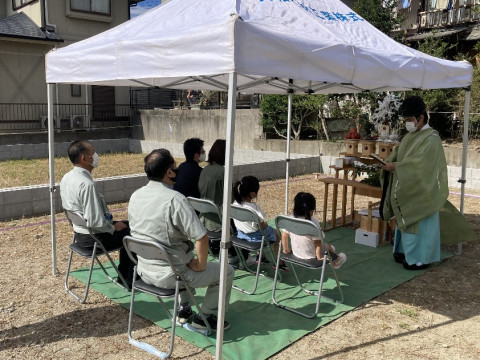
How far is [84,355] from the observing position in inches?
117

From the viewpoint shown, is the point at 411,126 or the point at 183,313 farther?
the point at 411,126

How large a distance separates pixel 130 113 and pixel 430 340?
15302 mm

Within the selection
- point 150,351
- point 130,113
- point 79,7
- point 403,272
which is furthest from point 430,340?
point 79,7

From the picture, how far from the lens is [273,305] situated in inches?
146

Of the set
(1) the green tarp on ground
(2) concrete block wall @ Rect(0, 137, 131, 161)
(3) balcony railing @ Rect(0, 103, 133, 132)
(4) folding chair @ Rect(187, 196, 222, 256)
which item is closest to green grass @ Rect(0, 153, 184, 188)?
(2) concrete block wall @ Rect(0, 137, 131, 161)

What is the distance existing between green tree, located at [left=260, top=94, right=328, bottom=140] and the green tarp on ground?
7.37 meters

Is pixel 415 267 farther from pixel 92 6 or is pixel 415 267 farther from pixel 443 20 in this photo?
pixel 92 6

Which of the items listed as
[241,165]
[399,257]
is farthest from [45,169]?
[399,257]

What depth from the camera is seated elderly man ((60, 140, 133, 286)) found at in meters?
3.52

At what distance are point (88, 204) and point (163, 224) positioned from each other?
1.02 meters

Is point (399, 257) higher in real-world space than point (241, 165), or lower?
lower

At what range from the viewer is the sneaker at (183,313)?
332 centimetres

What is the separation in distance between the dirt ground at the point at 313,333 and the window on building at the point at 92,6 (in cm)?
1378

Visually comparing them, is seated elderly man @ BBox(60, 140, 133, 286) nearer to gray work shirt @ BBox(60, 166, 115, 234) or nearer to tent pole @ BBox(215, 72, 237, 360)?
gray work shirt @ BBox(60, 166, 115, 234)
